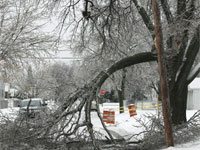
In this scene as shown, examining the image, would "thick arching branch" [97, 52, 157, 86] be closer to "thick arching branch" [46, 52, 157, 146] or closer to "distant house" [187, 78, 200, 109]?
"thick arching branch" [46, 52, 157, 146]

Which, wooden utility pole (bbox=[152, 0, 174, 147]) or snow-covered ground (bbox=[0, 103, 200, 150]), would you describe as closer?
wooden utility pole (bbox=[152, 0, 174, 147])

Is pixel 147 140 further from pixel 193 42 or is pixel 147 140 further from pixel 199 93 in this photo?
pixel 199 93

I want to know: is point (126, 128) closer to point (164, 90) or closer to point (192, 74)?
point (192, 74)

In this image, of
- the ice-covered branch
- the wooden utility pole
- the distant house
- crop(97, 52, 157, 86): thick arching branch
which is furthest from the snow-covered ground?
the distant house

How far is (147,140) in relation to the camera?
302 inches

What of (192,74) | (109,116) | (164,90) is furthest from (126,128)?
(164,90)

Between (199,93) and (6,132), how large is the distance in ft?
87.3

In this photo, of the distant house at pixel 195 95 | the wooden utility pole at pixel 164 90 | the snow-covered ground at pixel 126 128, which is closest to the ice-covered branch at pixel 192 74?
the snow-covered ground at pixel 126 128

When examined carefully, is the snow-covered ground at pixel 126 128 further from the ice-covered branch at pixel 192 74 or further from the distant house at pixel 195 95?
the distant house at pixel 195 95

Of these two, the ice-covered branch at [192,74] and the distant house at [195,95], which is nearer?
the ice-covered branch at [192,74]

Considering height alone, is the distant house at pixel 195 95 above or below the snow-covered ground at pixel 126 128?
above

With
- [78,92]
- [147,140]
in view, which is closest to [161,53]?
[147,140]

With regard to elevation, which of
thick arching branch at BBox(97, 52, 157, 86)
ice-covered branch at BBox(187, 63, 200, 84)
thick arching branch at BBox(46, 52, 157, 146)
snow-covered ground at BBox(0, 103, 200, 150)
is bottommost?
snow-covered ground at BBox(0, 103, 200, 150)

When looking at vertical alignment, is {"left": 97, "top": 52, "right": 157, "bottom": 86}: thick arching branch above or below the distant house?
above
